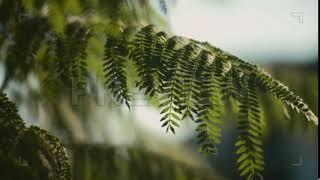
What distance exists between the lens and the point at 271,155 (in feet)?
9.19

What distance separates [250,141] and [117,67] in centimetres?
26

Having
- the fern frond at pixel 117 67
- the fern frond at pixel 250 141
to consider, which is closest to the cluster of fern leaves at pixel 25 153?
the fern frond at pixel 117 67

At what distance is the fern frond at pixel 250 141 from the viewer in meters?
0.60

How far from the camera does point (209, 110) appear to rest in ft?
2.08

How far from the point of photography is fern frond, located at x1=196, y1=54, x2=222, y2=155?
61cm

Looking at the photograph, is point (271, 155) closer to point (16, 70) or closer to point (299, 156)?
point (299, 156)

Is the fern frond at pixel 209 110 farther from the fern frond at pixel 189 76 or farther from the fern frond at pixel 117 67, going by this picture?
the fern frond at pixel 117 67

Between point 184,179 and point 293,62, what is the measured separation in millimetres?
480

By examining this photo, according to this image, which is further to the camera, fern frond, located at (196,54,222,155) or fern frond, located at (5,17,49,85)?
fern frond, located at (5,17,49,85)

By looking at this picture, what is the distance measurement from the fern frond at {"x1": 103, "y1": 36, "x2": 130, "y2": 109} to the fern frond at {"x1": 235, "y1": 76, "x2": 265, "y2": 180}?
184 millimetres

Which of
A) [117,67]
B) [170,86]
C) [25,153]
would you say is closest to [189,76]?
[170,86]

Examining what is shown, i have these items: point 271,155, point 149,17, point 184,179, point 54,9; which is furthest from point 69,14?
point 271,155

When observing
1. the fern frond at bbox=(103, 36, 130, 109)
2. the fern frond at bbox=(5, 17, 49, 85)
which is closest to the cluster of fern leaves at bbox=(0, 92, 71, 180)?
the fern frond at bbox=(103, 36, 130, 109)

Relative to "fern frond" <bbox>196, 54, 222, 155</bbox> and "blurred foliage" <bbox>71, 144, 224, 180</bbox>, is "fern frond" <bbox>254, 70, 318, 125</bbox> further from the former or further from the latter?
"blurred foliage" <bbox>71, 144, 224, 180</bbox>
